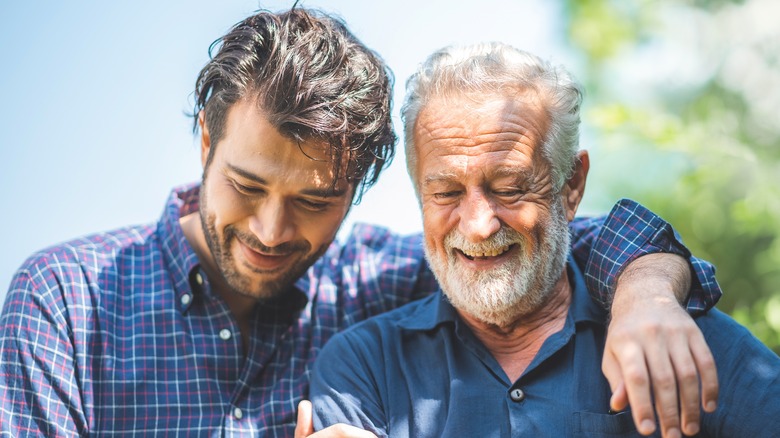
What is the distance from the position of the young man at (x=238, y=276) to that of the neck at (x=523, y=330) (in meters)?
0.17

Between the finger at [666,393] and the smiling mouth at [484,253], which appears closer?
the finger at [666,393]

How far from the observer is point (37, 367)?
2.51 m

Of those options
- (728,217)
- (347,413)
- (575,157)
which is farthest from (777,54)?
(347,413)

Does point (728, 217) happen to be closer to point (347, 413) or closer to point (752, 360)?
point (752, 360)

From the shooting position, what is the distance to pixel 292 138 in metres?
2.64

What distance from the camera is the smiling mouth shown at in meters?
2.50

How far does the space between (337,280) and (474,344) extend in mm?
740


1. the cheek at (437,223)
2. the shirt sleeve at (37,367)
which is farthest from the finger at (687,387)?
the shirt sleeve at (37,367)

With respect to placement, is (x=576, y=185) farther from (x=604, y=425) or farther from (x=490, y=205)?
(x=604, y=425)

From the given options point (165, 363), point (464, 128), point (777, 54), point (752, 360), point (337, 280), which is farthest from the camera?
point (777, 54)

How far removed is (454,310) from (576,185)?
62 centimetres

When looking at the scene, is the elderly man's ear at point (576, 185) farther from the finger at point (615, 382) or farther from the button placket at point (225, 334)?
the button placket at point (225, 334)

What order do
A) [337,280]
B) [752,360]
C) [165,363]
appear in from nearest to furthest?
[752,360], [165,363], [337,280]

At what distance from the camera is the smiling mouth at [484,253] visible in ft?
8.21
